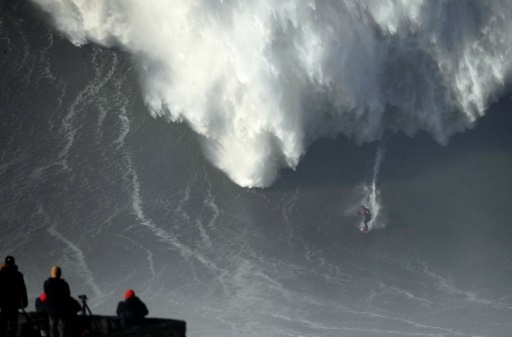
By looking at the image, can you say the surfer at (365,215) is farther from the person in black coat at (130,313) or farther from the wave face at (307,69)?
the person in black coat at (130,313)

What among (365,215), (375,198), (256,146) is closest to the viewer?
(365,215)

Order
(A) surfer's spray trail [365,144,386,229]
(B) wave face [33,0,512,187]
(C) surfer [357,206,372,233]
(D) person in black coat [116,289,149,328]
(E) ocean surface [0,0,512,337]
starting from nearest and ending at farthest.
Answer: (D) person in black coat [116,289,149,328] < (E) ocean surface [0,0,512,337] < (C) surfer [357,206,372,233] < (A) surfer's spray trail [365,144,386,229] < (B) wave face [33,0,512,187]

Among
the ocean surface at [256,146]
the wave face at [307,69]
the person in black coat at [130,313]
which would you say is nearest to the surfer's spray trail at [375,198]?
the ocean surface at [256,146]

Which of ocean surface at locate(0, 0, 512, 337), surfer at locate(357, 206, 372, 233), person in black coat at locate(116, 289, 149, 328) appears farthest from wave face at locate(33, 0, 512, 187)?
person in black coat at locate(116, 289, 149, 328)

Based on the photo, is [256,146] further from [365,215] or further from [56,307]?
[56,307]

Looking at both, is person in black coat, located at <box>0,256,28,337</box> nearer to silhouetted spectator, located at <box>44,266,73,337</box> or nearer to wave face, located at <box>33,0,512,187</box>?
silhouetted spectator, located at <box>44,266,73,337</box>

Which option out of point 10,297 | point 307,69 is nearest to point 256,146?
point 307,69

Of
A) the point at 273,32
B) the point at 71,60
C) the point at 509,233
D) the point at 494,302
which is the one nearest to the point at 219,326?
the point at 494,302
